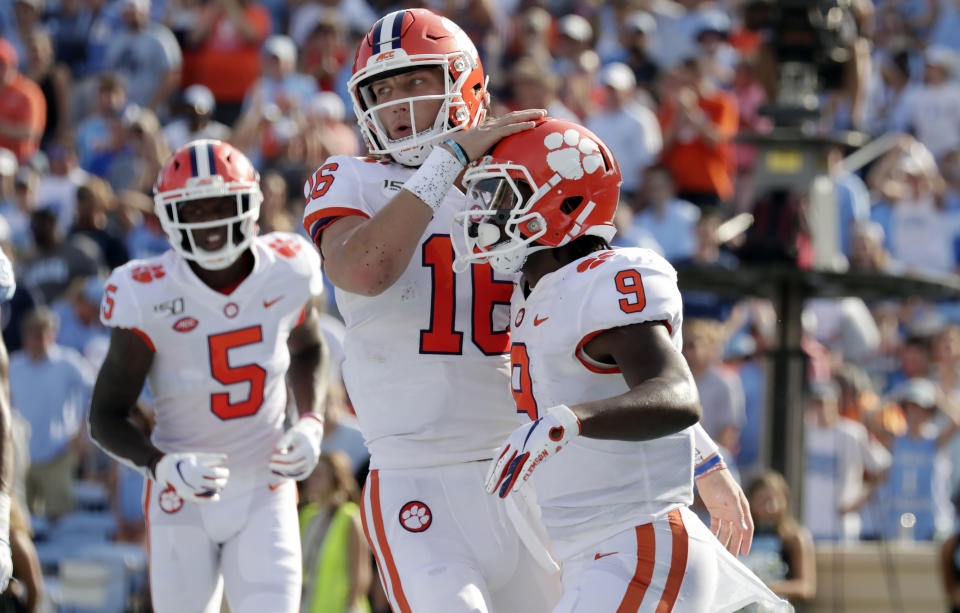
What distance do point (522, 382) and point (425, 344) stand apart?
1.35 feet

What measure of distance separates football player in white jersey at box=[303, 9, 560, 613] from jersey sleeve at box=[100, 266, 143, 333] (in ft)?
3.66

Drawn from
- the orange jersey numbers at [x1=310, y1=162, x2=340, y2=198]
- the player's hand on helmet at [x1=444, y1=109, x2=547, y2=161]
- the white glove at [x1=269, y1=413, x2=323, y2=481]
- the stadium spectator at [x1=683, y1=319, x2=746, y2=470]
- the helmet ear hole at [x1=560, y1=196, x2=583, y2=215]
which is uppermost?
the player's hand on helmet at [x1=444, y1=109, x2=547, y2=161]

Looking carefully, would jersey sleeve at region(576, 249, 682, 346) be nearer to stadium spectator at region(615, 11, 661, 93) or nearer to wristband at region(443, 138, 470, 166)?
wristband at region(443, 138, 470, 166)

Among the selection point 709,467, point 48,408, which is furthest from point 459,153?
point 48,408

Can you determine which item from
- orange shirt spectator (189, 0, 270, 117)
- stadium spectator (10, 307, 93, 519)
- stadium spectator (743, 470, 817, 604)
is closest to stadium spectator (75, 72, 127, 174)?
orange shirt spectator (189, 0, 270, 117)

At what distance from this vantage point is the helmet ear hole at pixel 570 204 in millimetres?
3701

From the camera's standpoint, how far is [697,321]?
29.4 feet

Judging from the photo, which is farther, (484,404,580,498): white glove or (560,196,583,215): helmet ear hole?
(560,196,583,215): helmet ear hole

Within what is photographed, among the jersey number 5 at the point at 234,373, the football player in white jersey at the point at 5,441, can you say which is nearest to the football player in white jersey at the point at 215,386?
the jersey number 5 at the point at 234,373

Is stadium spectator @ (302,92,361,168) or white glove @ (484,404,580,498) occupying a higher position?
white glove @ (484,404,580,498)

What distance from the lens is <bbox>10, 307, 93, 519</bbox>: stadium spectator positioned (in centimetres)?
909

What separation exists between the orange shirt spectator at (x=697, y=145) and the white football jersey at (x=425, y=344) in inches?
283

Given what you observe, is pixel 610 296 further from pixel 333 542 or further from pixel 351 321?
pixel 333 542

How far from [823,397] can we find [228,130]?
5245mm
